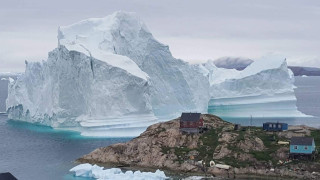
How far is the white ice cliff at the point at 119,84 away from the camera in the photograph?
63500 millimetres

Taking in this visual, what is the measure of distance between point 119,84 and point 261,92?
30171 millimetres

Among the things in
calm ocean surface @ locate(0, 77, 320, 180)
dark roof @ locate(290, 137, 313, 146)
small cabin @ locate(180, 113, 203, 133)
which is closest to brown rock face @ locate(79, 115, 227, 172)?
small cabin @ locate(180, 113, 203, 133)

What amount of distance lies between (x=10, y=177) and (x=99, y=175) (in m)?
13.5

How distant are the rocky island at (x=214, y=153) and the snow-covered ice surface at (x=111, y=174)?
3.19m

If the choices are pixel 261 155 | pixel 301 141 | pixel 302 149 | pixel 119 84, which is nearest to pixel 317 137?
pixel 301 141

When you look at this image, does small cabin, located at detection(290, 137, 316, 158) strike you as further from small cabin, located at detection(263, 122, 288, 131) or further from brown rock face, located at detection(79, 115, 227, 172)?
brown rock face, located at detection(79, 115, 227, 172)

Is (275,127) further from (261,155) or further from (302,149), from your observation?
(302,149)

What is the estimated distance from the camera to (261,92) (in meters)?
85.2

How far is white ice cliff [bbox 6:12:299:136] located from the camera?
63500mm

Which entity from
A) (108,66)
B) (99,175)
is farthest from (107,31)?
(99,175)

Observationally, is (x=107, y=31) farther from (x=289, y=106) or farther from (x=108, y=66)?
(x=289, y=106)

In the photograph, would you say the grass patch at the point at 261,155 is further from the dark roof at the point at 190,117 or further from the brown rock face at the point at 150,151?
the dark roof at the point at 190,117

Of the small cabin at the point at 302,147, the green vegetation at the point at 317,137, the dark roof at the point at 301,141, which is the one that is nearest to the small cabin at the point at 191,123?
the dark roof at the point at 301,141

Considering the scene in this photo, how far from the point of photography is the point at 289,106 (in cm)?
8444
